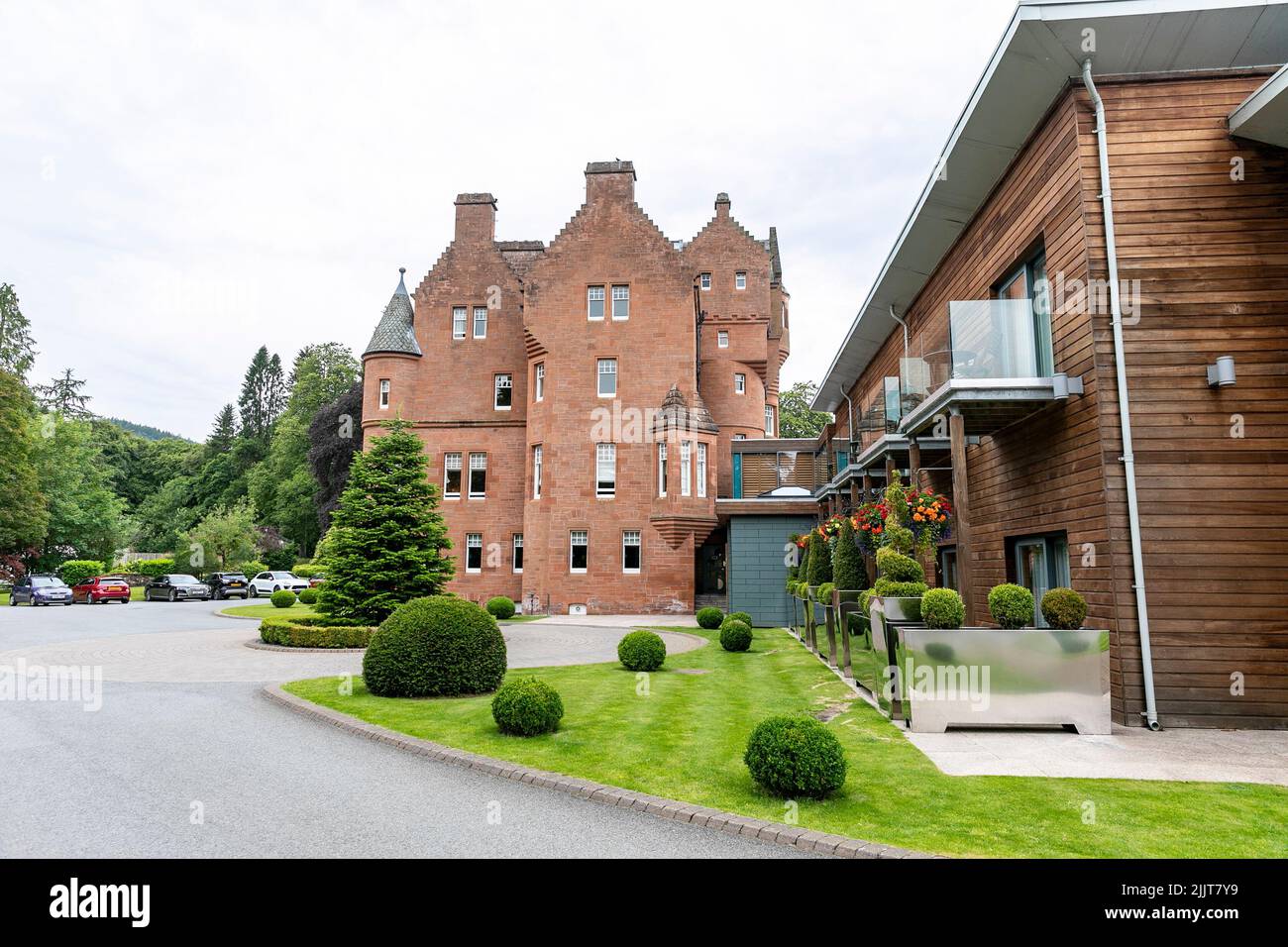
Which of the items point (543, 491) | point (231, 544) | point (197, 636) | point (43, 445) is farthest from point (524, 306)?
point (43, 445)

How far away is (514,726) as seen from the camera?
829 centimetres

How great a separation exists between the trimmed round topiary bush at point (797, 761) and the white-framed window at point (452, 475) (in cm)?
2741

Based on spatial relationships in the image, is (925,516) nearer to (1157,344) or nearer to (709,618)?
(1157,344)

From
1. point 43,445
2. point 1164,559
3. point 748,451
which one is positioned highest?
point 43,445

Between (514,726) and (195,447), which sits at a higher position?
(195,447)

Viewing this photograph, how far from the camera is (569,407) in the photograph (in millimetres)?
29250

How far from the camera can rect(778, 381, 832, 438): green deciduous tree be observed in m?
58.0

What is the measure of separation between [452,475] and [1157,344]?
2780cm

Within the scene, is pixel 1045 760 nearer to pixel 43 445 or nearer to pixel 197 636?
pixel 197 636

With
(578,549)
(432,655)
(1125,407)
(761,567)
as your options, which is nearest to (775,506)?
(761,567)
